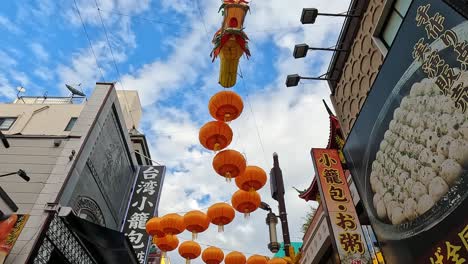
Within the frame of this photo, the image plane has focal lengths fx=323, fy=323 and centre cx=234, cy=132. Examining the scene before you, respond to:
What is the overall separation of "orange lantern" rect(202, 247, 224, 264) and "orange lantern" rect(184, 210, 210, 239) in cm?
138

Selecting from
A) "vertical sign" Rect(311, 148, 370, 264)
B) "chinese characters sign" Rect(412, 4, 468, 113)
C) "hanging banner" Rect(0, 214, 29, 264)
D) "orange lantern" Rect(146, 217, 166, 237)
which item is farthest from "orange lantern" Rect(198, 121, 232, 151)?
"hanging banner" Rect(0, 214, 29, 264)

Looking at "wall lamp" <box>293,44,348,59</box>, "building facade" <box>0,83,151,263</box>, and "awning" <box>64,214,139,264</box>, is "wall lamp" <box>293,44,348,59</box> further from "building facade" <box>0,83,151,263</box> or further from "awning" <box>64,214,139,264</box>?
"awning" <box>64,214,139,264</box>

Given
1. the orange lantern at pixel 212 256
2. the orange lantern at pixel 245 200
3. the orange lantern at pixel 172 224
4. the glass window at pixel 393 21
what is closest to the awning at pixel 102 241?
the orange lantern at pixel 172 224

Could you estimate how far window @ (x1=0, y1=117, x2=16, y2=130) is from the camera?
1620cm

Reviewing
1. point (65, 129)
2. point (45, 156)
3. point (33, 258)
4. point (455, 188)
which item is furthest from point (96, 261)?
point (455, 188)

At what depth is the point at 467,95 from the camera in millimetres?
4867

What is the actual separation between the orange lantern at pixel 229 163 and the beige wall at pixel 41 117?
8913 mm

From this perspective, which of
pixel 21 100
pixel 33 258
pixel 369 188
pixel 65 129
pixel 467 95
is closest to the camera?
pixel 467 95

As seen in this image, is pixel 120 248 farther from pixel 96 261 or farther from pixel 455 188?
pixel 455 188

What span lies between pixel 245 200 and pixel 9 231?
21.5 ft

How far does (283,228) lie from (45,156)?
29.9 ft

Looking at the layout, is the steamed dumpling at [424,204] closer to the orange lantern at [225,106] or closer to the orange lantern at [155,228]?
the orange lantern at [225,106]

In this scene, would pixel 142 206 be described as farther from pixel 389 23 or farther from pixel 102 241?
pixel 389 23

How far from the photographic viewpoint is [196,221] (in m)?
10.5
